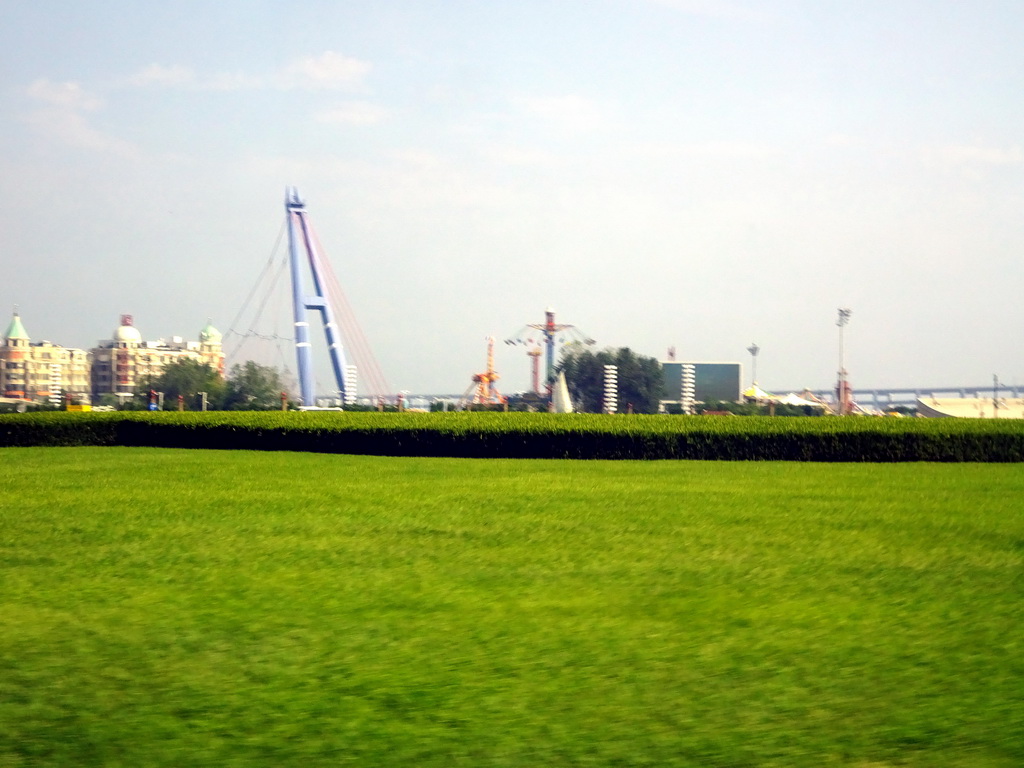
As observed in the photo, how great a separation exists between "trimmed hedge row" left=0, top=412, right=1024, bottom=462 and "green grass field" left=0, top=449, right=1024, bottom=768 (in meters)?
7.92

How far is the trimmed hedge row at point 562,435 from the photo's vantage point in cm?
1736

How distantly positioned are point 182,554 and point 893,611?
15.3ft

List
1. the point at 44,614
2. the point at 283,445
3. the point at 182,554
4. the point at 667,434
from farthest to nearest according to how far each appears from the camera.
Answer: the point at 283,445 → the point at 667,434 → the point at 182,554 → the point at 44,614

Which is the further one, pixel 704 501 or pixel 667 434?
pixel 667 434

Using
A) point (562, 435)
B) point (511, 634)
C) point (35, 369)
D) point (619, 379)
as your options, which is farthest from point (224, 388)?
point (35, 369)

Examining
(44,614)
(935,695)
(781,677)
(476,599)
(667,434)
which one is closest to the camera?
(935,695)

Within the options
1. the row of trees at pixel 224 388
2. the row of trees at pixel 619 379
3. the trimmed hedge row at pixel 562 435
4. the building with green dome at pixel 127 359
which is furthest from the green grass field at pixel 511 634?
the building with green dome at pixel 127 359

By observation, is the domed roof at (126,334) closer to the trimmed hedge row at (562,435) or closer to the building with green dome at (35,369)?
the building with green dome at (35,369)

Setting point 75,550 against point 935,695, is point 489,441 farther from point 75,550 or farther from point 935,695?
point 935,695

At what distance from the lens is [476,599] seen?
5465mm

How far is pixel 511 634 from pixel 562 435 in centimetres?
1361

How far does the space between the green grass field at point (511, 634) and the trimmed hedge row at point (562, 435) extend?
26.0 ft

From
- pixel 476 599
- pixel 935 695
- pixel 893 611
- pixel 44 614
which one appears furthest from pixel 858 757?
pixel 44 614

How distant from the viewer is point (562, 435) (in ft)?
60.0
